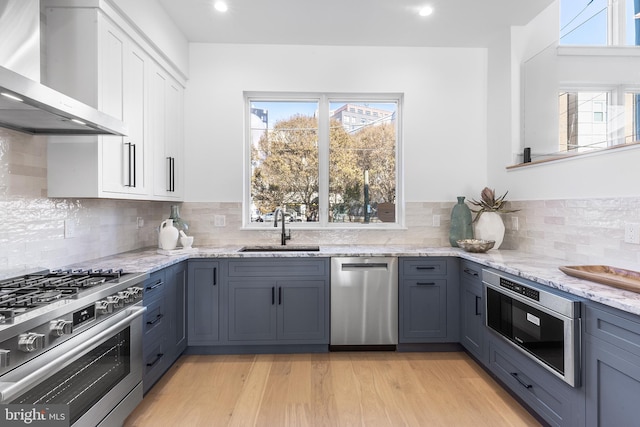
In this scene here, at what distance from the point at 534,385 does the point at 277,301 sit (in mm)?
1869

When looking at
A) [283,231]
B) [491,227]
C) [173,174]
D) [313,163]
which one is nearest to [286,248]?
[283,231]

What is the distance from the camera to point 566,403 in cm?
170

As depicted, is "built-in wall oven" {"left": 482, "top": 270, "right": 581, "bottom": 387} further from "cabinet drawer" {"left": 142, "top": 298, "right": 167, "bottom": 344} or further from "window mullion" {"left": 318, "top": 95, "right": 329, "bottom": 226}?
"cabinet drawer" {"left": 142, "top": 298, "right": 167, "bottom": 344}

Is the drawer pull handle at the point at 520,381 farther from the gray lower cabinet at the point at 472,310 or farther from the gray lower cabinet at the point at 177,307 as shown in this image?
the gray lower cabinet at the point at 177,307

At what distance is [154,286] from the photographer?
2258mm

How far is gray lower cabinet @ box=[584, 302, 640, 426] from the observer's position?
1.35 meters

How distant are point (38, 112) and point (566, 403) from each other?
2980mm

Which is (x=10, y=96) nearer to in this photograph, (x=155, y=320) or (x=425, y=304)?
(x=155, y=320)

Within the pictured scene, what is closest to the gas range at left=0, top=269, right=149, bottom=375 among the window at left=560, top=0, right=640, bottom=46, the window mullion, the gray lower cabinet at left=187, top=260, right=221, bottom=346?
the gray lower cabinet at left=187, top=260, right=221, bottom=346

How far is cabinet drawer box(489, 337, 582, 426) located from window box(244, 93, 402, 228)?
5.31 ft

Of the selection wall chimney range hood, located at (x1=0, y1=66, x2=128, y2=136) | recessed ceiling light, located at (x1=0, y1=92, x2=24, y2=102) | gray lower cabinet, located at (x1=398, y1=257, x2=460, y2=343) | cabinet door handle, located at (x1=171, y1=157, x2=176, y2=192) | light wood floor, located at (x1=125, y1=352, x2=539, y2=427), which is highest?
wall chimney range hood, located at (x1=0, y1=66, x2=128, y2=136)

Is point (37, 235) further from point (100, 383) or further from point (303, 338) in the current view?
point (303, 338)

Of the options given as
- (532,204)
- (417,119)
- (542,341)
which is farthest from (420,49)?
(542,341)

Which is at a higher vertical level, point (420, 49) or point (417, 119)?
point (420, 49)
